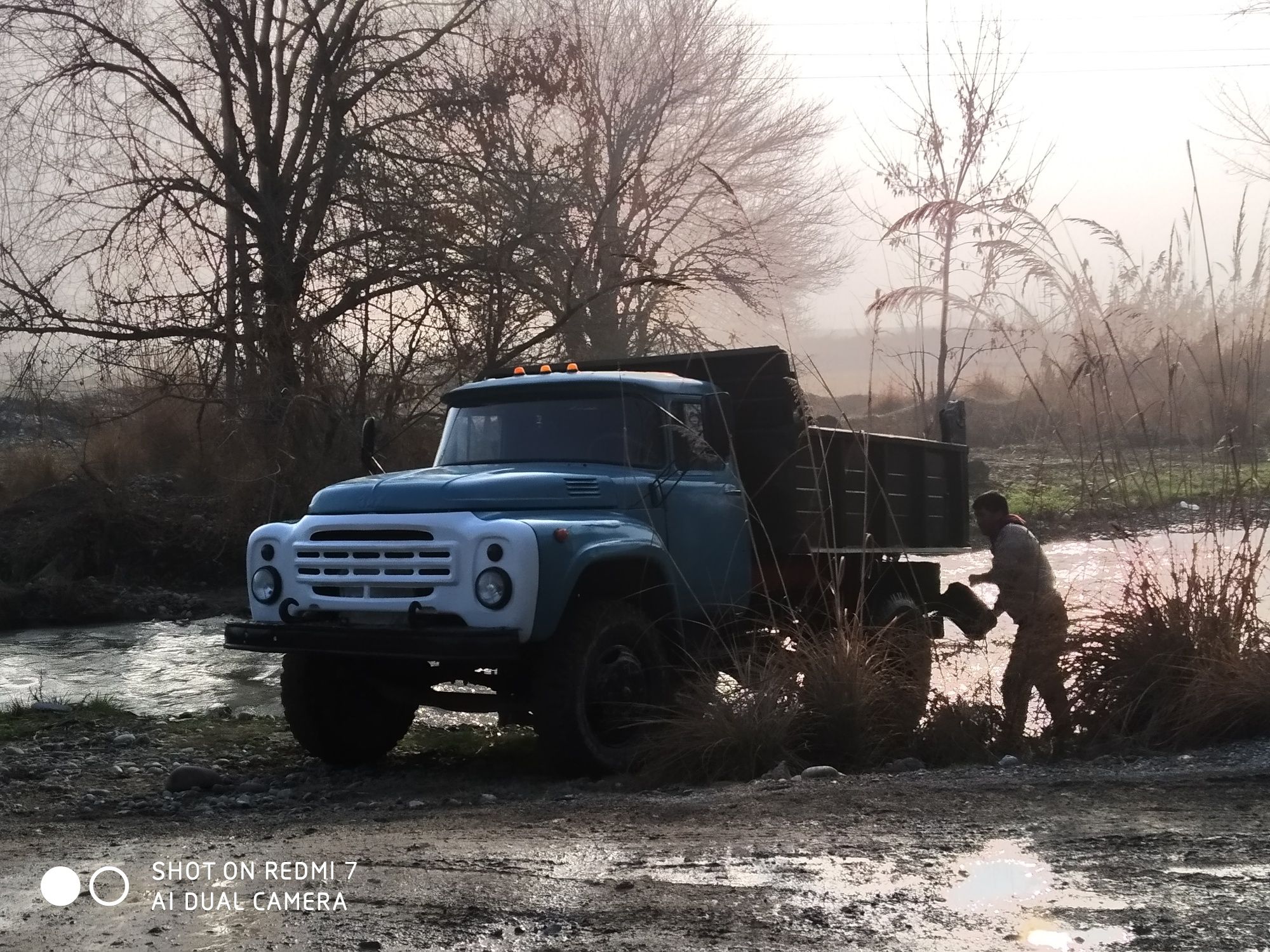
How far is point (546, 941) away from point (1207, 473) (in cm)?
565

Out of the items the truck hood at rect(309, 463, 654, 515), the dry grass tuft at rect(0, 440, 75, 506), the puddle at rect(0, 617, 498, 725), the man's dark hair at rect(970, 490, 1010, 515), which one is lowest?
the puddle at rect(0, 617, 498, 725)

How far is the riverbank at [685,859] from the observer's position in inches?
142

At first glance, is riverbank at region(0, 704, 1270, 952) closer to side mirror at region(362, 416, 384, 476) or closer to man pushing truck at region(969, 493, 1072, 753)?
man pushing truck at region(969, 493, 1072, 753)

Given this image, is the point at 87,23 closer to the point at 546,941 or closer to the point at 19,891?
the point at 19,891

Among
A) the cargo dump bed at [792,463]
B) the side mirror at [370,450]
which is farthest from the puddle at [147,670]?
the cargo dump bed at [792,463]

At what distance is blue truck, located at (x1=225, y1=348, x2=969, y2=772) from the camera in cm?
648

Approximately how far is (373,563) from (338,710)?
4.30ft

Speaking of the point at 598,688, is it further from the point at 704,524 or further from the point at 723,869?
the point at 723,869

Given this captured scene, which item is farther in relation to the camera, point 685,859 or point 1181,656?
point 1181,656

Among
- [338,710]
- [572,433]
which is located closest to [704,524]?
[572,433]

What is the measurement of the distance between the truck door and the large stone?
8.94ft

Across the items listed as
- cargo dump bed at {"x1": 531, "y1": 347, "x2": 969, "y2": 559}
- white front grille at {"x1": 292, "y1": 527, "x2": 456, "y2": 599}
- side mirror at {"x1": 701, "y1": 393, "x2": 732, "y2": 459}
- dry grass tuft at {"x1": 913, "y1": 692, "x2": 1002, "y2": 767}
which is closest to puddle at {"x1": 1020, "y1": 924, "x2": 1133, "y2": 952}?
dry grass tuft at {"x1": 913, "y1": 692, "x2": 1002, "y2": 767}

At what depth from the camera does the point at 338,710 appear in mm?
7562

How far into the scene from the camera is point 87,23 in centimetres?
1622
